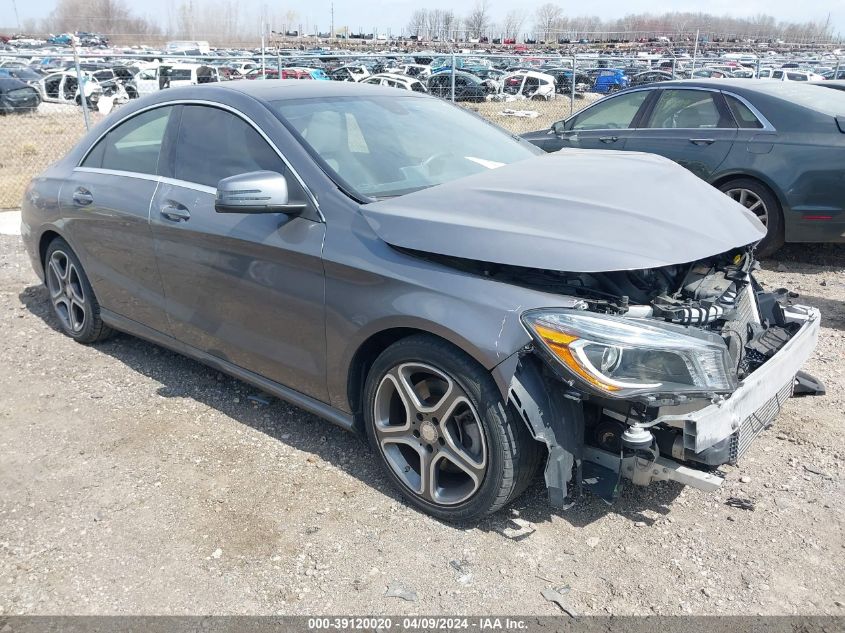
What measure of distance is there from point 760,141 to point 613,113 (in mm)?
1723

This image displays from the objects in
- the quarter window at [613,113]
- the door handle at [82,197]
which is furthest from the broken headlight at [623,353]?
the quarter window at [613,113]

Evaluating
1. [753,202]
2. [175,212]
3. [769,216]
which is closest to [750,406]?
[175,212]

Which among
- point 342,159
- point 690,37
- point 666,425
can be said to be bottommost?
point 666,425

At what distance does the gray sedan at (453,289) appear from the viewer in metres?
2.58

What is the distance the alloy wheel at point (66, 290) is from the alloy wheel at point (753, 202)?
5390 millimetres

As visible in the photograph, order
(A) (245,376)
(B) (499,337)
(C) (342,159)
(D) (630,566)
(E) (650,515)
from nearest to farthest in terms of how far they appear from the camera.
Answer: (B) (499,337) → (D) (630,566) → (E) (650,515) → (C) (342,159) → (A) (245,376)

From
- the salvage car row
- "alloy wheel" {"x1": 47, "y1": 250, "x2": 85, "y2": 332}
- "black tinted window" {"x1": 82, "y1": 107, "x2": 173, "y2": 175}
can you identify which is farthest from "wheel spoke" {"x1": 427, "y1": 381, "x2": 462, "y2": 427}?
the salvage car row

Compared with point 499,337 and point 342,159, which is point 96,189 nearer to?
point 342,159

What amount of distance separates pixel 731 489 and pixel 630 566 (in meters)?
0.78

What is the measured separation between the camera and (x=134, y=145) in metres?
4.24

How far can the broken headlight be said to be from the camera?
247 cm

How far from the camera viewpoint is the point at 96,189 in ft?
14.2

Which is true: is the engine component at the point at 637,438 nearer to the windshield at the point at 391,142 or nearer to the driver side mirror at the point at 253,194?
the windshield at the point at 391,142

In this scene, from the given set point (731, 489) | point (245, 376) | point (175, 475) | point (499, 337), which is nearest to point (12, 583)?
point (175, 475)
